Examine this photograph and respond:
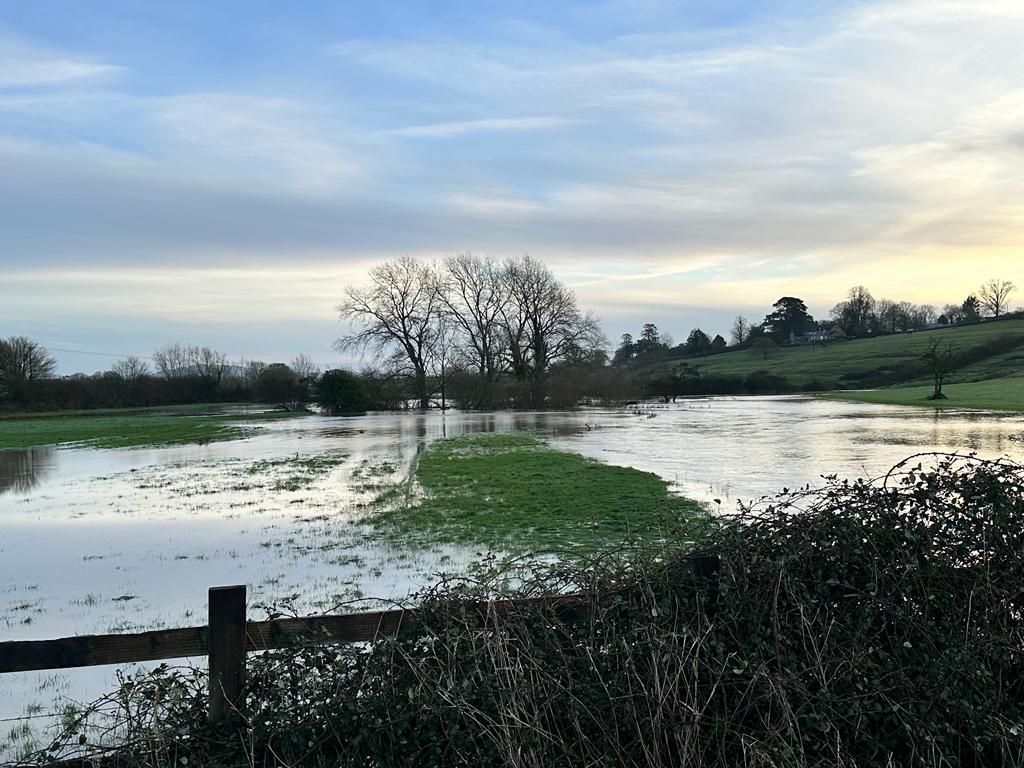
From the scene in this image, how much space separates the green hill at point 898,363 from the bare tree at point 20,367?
75.2 m

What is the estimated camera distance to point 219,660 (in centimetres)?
343

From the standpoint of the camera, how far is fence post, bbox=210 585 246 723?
3.41 meters

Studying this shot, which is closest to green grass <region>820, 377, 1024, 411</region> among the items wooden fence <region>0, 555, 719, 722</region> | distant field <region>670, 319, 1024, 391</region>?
distant field <region>670, 319, 1024, 391</region>

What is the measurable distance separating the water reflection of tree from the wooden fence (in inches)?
657

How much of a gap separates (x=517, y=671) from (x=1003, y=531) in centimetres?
275

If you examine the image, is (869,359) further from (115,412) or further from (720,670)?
(720,670)

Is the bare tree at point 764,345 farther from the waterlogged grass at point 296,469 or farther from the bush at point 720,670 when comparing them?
the bush at point 720,670

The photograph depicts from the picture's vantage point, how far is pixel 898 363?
9900 cm

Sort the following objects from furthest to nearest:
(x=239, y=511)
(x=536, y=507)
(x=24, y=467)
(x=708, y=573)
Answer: (x=24, y=467)
(x=239, y=511)
(x=536, y=507)
(x=708, y=573)

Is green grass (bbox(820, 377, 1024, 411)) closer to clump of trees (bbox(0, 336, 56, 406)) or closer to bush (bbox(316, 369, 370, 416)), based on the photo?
bush (bbox(316, 369, 370, 416))

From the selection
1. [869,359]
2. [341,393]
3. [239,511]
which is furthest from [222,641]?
[869,359]

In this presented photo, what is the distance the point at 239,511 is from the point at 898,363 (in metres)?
105

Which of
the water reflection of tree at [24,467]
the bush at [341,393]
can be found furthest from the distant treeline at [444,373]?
the water reflection of tree at [24,467]

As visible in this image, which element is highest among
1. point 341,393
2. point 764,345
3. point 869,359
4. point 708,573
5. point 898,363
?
point 764,345
